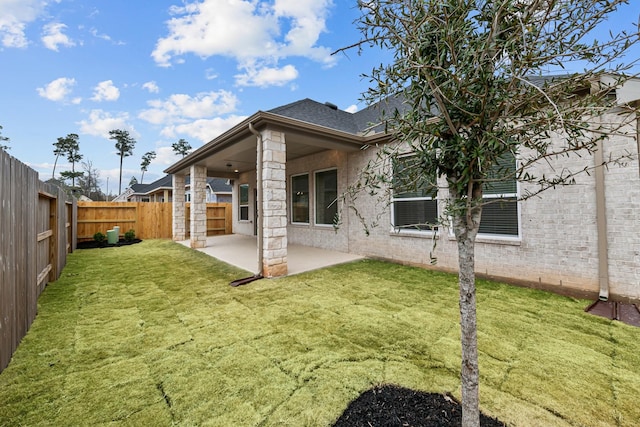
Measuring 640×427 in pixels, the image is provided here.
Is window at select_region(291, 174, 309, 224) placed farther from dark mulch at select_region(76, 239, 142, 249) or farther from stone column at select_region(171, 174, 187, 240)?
dark mulch at select_region(76, 239, 142, 249)

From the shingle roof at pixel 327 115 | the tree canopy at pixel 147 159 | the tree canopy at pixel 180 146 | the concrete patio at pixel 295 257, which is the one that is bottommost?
the concrete patio at pixel 295 257

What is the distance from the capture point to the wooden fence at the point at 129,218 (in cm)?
1067

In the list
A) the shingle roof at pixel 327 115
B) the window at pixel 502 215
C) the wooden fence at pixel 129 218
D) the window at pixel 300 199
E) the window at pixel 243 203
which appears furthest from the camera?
the window at pixel 243 203

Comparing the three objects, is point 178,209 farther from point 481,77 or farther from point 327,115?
point 481,77

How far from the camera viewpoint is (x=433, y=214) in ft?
18.5

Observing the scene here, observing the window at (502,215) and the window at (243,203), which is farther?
the window at (243,203)

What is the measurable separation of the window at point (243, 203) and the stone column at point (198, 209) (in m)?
3.14

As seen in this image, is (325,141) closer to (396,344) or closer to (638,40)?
(396,344)

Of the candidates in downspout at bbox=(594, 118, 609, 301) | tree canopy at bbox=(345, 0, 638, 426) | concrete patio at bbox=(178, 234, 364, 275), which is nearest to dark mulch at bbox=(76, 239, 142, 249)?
concrete patio at bbox=(178, 234, 364, 275)

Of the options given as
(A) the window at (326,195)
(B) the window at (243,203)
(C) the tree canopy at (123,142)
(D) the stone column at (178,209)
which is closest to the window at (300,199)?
(A) the window at (326,195)

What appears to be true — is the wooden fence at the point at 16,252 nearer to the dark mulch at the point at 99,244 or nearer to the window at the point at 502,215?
the window at the point at 502,215

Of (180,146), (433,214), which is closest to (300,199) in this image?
(433,214)

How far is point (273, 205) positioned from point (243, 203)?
317 inches

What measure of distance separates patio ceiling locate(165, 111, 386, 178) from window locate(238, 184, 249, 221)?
11.1ft
